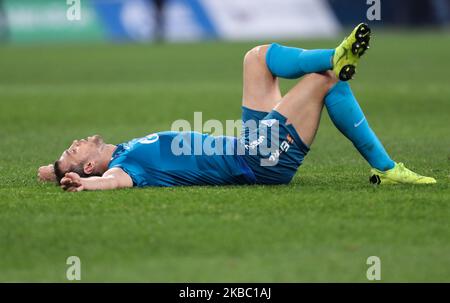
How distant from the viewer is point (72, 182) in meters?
6.34

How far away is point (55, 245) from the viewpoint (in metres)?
5.27

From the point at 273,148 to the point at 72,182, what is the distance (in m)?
1.39

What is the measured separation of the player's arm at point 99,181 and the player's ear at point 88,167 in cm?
14

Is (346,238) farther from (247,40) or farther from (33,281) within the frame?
(247,40)

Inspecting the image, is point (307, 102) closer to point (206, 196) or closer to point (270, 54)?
point (270, 54)

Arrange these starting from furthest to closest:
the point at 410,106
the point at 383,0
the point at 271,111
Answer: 1. the point at 383,0
2. the point at 410,106
3. the point at 271,111

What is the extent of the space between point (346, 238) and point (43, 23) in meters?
28.7

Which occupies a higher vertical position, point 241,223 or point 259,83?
point 259,83

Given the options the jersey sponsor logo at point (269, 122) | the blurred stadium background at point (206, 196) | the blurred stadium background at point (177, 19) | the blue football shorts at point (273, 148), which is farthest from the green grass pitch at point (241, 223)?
the blurred stadium background at point (177, 19)

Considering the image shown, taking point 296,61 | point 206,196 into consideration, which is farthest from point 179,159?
point 296,61

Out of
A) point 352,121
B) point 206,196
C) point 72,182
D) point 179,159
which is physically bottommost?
point 206,196

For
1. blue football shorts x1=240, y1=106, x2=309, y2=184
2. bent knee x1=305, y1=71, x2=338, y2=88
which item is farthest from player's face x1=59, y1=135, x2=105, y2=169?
bent knee x1=305, y1=71, x2=338, y2=88

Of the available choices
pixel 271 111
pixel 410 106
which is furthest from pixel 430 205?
pixel 410 106

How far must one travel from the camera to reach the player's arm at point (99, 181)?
6336 mm
